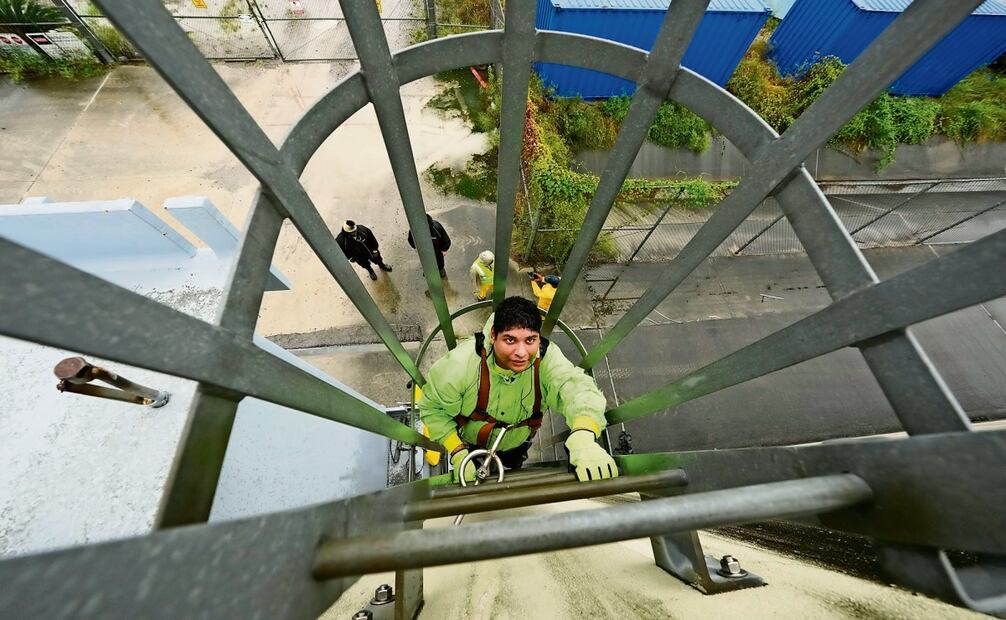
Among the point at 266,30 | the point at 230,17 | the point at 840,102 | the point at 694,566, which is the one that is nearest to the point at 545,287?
the point at 840,102

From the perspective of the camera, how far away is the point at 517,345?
3191 millimetres

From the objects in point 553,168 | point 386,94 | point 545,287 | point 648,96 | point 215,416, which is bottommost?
point 215,416

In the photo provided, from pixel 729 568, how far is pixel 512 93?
2.87 m

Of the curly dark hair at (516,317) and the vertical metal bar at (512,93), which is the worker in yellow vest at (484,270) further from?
the curly dark hair at (516,317)

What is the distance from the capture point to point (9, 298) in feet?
2.95

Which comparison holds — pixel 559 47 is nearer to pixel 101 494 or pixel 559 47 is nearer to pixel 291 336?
pixel 101 494

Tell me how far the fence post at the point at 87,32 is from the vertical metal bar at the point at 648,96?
13.9 meters

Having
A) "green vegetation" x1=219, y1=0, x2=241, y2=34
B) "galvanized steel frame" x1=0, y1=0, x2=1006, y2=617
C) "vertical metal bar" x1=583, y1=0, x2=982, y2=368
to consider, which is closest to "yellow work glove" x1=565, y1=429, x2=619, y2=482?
"galvanized steel frame" x1=0, y1=0, x2=1006, y2=617

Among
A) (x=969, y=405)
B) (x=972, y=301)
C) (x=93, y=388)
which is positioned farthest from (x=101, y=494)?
(x=969, y=405)

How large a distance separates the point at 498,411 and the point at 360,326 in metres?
4.46

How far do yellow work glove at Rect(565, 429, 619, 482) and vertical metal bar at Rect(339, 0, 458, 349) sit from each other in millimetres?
2002

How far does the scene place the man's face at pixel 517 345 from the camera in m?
3.19

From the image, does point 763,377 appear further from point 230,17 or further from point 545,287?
point 230,17

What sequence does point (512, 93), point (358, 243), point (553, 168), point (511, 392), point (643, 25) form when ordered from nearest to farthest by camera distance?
point (512, 93) < point (511, 392) < point (358, 243) < point (553, 168) < point (643, 25)
